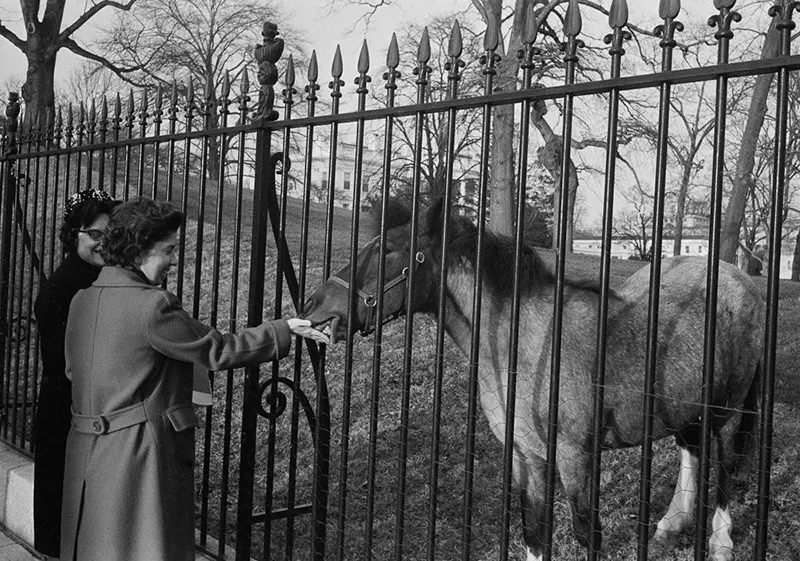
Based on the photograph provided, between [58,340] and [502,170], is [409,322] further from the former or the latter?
[502,170]

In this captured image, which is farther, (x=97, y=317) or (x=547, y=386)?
(x=547, y=386)

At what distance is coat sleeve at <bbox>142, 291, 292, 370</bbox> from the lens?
9.06 ft

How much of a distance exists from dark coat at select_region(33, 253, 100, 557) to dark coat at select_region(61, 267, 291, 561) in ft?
2.78

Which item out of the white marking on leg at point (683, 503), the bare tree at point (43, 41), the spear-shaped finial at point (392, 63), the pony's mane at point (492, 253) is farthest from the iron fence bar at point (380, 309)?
the bare tree at point (43, 41)

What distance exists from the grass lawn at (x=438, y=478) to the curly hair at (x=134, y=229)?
69 cm

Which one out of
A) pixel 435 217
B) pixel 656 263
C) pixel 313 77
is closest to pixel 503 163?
pixel 435 217

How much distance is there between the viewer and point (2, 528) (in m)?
4.98

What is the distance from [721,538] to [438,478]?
1.84 meters

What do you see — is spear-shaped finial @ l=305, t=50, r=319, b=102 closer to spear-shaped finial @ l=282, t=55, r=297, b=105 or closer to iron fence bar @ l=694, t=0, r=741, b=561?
spear-shaped finial @ l=282, t=55, r=297, b=105

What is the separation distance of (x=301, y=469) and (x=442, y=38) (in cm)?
1580

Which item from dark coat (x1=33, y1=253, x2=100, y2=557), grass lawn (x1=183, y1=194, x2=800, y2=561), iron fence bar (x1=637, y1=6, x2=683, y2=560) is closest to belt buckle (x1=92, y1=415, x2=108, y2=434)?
grass lawn (x1=183, y1=194, x2=800, y2=561)

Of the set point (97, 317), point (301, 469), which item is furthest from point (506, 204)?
point (97, 317)

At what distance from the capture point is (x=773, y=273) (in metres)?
2.09

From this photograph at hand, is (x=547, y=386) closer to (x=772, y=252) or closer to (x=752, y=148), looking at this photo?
(x=772, y=252)
